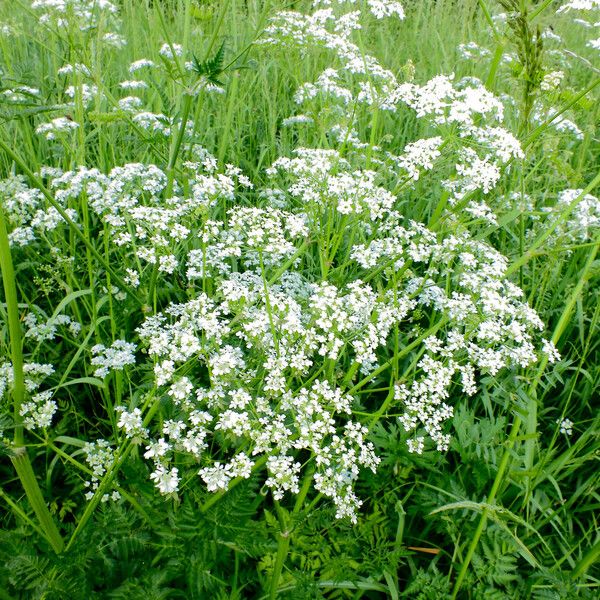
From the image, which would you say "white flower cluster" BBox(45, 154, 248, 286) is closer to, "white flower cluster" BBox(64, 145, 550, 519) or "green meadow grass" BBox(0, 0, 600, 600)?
"white flower cluster" BBox(64, 145, 550, 519)

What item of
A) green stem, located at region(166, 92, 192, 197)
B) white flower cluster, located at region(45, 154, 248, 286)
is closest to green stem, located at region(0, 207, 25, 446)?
white flower cluster, located at region(45, 154, 248, 286)

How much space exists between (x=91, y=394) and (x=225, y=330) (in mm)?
1147

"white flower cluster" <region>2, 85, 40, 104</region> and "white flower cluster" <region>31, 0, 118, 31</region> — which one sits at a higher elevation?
"white flower cluster" <region>31, 0, 118, 31</region>

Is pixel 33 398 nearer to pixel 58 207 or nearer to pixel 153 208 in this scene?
pixel 58 207

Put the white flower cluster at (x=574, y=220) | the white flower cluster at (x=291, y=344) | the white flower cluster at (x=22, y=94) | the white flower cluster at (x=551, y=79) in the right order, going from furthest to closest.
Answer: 1. the white flower cluster at (x=551, y=79)
2. the white flower cluster at (x=574, y=220)
3. the white flower cluster at (x=291, y=344)
4. the white flower cluster at (x=22, y=94)

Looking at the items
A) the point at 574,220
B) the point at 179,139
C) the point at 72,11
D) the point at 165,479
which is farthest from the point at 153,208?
the point at 574,220

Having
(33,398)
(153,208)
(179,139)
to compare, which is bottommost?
(33,398)

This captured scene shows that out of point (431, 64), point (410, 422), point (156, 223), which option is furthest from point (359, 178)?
point (431, 64)

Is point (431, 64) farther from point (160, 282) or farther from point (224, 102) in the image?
point (160, 282)

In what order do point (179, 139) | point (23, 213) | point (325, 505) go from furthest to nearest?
point (23, 213)
point (325, 505)
point (179, 139)

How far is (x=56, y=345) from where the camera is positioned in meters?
2.89

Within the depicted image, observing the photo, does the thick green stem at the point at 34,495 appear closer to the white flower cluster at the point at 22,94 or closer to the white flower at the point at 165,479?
the white flower at the point at 165,479

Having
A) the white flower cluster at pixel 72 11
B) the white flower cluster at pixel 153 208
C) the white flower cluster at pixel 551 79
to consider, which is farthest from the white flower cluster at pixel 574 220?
the white flower cluster at pixel 72 11

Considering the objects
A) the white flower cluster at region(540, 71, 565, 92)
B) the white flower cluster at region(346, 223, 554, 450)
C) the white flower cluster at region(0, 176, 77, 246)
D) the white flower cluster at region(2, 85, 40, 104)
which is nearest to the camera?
the white flower cluster at region(2, 85, 40, 104)
